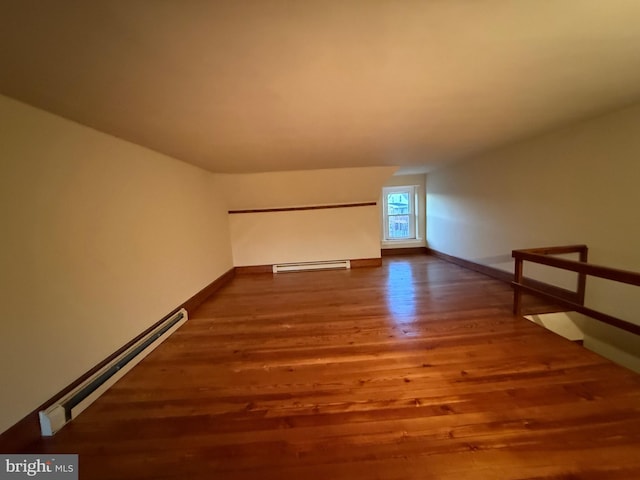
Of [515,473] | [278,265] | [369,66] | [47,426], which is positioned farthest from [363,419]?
[278,265]

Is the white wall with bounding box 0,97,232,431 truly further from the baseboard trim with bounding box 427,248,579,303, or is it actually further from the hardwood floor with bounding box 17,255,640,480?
the baseboard trim with bounding box 427,248,579,303

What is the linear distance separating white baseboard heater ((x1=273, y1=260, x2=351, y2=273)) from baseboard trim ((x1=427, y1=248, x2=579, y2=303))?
1939mm

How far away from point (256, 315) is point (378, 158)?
2539 millimetres

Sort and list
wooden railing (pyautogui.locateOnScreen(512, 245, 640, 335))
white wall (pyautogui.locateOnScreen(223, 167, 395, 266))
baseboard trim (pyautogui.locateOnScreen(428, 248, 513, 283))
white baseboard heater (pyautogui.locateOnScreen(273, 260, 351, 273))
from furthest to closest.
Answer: white baseboard heater (pyautogui.locateOnScreen(273, 260, 351, 273)) < white wall (pyautogui.locateOnScreen(223, 167, 395, 266)) < baseboard trim (pyautogui.locateOnScreen(428, 248, 513, 283)) < wooden railing (pyautogui.locateOnScreen(512, 245, 640, 335))

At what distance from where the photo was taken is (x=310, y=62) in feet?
4.12

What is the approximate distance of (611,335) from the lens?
97.2 inches

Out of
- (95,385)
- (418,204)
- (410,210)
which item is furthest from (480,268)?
(95,385)

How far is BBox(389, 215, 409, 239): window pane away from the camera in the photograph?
21.1 feet

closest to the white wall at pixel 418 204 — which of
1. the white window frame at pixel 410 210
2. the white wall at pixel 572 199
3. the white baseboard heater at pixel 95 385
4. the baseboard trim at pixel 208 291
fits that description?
the white window frame at pixel 410 210

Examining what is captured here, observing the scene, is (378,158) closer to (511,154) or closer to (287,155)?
(287,155)

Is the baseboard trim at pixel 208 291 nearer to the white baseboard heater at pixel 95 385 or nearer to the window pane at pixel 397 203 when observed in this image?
the white baseboard heater at pixel 95 385

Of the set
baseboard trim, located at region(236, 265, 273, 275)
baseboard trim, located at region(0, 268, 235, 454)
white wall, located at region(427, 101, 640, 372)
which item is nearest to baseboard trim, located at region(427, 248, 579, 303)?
white wall, located at region(427, 101, 640, 372)

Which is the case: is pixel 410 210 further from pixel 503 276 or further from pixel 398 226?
pixel 503 276

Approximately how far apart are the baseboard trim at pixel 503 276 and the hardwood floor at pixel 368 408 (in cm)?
82
